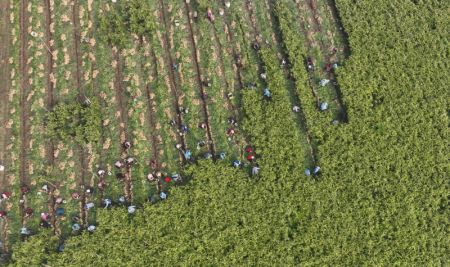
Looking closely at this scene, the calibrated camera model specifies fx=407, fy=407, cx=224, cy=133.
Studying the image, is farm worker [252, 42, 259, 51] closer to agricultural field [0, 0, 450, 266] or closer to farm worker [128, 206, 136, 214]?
agricultural field [0, 0, 450, 266]

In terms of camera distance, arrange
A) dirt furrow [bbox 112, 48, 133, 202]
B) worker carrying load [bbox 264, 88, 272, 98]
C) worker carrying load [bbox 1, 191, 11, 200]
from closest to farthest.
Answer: worker carrying load [bbox 1, 191, 11, 200]
dirt furrow [bbox 112, 48, 133, 202]
worker carrying load [bbox 264, 88, 272, 98]

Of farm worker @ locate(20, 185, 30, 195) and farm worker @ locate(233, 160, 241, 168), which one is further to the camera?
farm worker @ locate(233, 160, 241, 168)

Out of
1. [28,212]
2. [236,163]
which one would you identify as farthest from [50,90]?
[236,163]

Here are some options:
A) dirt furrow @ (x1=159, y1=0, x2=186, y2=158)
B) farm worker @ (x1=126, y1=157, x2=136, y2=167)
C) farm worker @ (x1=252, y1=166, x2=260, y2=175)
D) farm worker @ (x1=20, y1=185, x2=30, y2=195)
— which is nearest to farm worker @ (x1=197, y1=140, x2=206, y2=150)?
dirt furrow @ (x1=159, y1=0, x2=186, y2=158)

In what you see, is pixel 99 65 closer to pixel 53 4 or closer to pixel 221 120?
pixel 53 4

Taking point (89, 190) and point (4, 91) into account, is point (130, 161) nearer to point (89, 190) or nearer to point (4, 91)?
point (89, 190)
